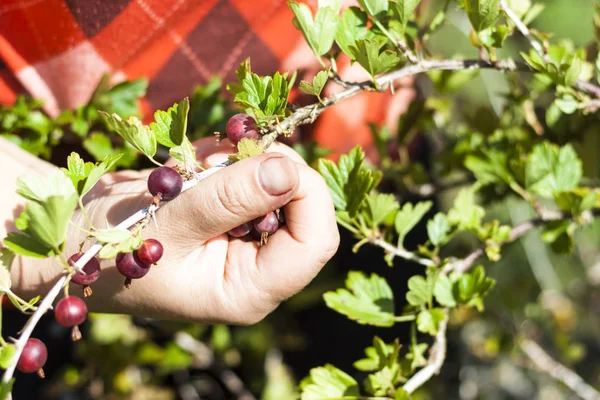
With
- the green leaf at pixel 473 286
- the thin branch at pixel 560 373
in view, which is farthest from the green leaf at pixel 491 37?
the thin branch at pixel 560 373

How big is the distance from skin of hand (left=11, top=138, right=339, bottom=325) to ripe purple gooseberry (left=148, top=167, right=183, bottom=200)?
7cm

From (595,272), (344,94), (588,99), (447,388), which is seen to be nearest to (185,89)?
(344,94)

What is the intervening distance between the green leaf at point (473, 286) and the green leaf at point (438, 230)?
2.9 inches

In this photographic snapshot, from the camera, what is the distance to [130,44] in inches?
44.4

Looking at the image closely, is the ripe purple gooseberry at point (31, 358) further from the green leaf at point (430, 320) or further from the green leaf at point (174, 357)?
the green leaf at point (174, 357)

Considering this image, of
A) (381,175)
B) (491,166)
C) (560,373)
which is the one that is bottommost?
(560,373)

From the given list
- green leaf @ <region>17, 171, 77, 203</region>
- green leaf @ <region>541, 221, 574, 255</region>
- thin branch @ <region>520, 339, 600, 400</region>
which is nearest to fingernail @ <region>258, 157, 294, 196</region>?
green leaf @ <region>17, 171, 77, 203</region>

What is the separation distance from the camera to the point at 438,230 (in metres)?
0.92

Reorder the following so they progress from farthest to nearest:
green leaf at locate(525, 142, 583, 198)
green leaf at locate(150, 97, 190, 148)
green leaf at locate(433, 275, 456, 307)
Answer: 1. green leaf at locate(525, 142, 583, 198)
2. green leaf at locate(433, 275, 456, 307)
3. green leaf at locate(150, 97, 190, 148)

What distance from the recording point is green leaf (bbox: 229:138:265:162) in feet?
2.15

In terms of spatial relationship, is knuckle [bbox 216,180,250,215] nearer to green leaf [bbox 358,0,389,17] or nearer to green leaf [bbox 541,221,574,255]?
Answer: green leaf [bbox 358,0,389,17]

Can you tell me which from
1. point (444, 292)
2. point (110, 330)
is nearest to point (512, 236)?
point (444, 292)

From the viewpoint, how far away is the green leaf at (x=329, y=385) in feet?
2.69

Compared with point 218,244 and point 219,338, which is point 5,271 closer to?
point 218,244
